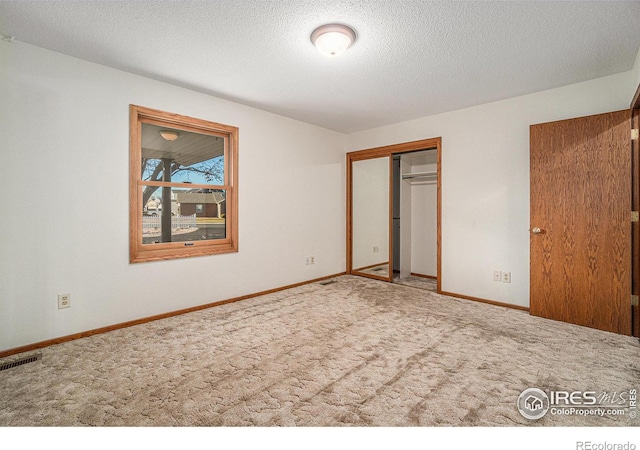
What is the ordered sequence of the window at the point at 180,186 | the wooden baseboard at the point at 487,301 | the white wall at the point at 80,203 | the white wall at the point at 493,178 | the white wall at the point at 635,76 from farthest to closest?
the wooden baseboard at the point at 487,301 → the white wall at the point at 493,178 → the window at the point at 180,186 → the white wall at the point at 635,76 → the white wall at the point at 80,203

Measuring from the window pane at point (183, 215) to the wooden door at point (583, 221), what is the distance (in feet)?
11.8

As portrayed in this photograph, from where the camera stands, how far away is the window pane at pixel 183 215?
10.8 ft

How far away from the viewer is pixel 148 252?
10.6 feet

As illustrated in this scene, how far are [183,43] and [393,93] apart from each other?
2193 mm

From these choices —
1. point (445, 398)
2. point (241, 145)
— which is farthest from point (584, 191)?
point (241, 145)

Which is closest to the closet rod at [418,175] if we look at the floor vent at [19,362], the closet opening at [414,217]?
the closet opening at [414,217]

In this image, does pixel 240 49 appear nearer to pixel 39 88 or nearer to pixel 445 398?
pixel 39 88

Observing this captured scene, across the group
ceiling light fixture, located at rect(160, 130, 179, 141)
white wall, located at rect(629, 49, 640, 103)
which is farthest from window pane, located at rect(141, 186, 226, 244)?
white wall, located at rect(629, 49, 640, 103)

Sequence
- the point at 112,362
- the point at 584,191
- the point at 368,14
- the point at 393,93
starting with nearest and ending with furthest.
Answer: the point at 368,14 → the point at 112,362 → the point at 584,191 → the point at 393,93

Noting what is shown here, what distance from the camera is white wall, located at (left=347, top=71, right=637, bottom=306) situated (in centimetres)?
326

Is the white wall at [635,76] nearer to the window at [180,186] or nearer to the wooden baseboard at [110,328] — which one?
the window at [180,186]

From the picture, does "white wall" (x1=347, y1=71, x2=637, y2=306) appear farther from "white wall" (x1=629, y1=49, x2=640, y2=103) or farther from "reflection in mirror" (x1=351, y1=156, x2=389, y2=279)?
"reflection in mirror" (x1=351, y1=156, x2=389, y2=279)

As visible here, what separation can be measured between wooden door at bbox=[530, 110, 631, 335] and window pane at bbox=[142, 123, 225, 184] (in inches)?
142

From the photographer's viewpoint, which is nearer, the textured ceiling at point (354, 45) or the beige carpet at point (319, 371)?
the beige carpet at point (319, 371)
